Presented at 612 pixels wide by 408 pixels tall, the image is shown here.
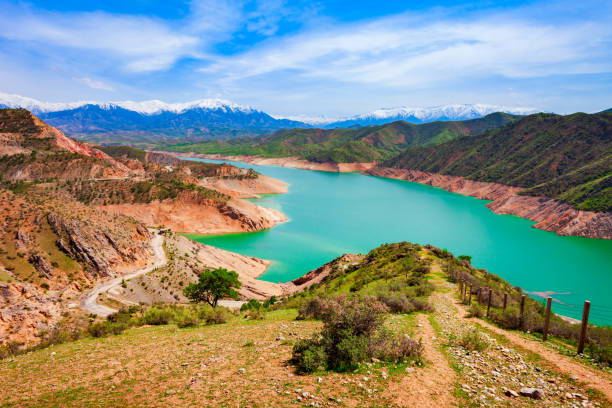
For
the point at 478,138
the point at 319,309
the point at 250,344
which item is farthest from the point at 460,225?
the point at 478,138

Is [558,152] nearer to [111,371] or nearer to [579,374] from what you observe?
[579,374]

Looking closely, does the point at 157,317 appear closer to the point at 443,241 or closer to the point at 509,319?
the point at 509,319

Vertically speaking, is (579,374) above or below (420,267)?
above

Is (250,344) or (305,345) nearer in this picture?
(305,345)

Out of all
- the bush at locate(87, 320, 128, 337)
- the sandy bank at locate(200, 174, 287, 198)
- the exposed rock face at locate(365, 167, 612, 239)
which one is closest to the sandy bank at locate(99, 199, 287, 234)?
the sandy bank at locate(200, 174, 287, 198)

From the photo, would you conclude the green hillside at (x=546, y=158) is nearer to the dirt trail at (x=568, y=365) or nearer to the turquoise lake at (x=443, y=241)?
the turquoise lake at (x=443, y=241)

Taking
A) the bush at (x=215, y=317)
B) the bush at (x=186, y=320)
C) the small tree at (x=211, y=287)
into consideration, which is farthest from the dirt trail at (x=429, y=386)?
the small tree at (x=211, y=287)
